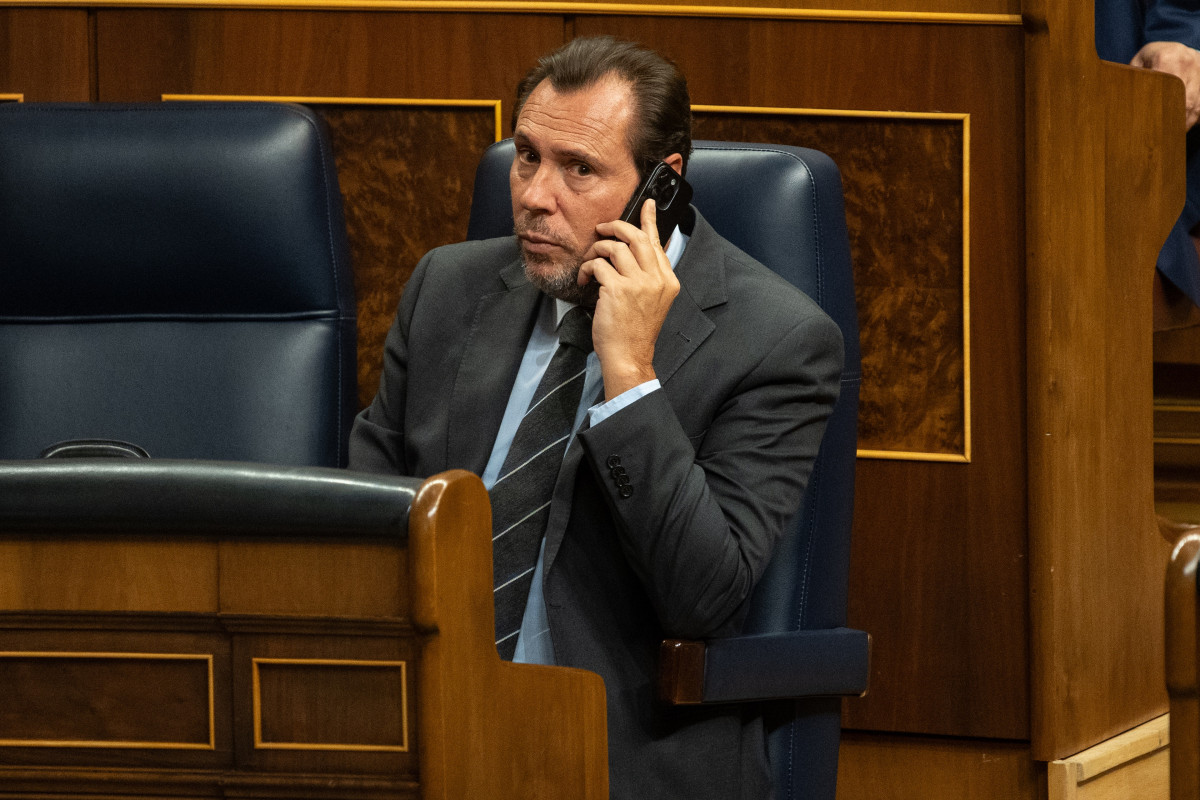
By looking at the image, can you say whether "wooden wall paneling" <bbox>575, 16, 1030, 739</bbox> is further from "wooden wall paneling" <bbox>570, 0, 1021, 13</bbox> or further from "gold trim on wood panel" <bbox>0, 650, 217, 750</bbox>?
"gold trim on wood panel" <bbox>0, 650, 217, 750</bbox>

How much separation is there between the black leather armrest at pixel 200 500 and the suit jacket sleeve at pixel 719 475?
0.41 meters

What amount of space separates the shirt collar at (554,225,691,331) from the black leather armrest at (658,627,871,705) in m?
0.41

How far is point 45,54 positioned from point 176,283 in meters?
0.45

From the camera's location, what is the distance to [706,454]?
4.37ft

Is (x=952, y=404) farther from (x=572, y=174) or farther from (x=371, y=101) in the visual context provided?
(x=371, y=101)

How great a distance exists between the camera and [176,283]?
5.50 feet

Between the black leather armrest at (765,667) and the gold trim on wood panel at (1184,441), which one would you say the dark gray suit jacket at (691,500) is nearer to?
the black leather armrest at (765,667)

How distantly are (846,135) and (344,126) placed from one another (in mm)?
673

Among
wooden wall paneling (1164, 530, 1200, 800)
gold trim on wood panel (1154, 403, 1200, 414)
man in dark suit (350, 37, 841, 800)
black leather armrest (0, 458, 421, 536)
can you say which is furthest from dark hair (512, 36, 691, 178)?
gold trim on wood panel (1154, 403, 1200, 414)

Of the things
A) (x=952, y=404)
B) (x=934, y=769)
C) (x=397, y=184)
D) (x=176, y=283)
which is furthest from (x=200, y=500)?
(x=934, y=769)

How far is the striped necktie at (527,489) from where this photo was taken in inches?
53.2

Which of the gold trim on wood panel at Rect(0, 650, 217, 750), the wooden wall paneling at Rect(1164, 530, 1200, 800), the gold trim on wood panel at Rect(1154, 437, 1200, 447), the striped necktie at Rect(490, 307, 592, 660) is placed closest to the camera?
the wooden wall paneling at Rect(1164, 530, 1200, 800)

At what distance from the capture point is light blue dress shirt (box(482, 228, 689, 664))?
4.16 ft

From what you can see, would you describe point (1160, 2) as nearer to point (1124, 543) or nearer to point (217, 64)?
point (1124, 543)
